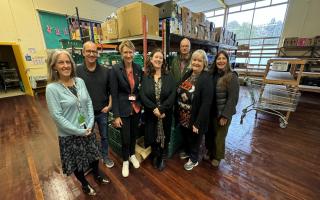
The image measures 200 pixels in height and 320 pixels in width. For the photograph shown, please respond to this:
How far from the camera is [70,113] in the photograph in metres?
1.31

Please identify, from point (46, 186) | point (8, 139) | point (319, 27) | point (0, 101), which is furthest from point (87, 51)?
point (319, 27)

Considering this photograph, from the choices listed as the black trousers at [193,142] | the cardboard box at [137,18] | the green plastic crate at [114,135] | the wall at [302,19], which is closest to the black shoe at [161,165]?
the black trousers at [193,142]

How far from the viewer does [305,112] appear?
4.04m

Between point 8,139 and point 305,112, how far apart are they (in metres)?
6.92

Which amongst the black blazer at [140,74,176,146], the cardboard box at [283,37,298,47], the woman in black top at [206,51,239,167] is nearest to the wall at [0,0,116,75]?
the black blazer at [140,74,176,146]

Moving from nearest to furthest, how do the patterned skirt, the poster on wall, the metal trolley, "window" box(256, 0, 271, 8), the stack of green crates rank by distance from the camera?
the patterned skirt, the metal trolley, the stack of green crates, the poster on wall, "window" box(256, 0, 271, 8)

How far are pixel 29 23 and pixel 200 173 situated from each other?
297 inches

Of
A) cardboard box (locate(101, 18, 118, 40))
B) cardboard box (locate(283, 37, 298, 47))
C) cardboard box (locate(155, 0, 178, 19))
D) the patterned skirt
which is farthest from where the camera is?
cardboard box (locate(283, 37, 298, 47))

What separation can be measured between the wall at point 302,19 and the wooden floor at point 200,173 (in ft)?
18.9

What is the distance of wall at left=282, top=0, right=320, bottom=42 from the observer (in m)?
6.13

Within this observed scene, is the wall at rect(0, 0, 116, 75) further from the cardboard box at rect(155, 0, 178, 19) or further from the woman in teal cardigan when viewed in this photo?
the woman in teal cardigan

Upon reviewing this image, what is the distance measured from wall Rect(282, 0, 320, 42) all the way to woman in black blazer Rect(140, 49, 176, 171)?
8128 millimetres

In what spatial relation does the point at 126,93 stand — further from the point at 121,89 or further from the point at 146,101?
the point at 146,101

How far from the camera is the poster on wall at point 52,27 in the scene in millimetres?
5948
